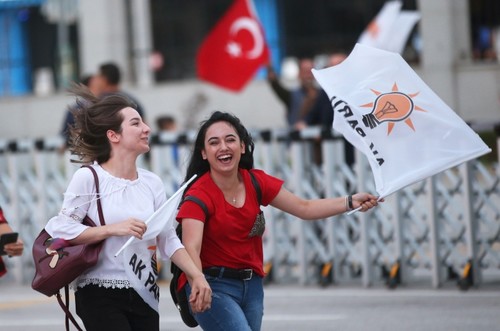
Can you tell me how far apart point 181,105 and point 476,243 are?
65.1ft

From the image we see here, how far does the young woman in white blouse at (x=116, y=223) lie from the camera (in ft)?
19.9

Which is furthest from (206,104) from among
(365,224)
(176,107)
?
(365,224)

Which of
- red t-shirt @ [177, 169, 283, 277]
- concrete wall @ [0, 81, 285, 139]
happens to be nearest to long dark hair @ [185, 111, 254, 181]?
red t-shirt @ [177, 169, 283, 277]

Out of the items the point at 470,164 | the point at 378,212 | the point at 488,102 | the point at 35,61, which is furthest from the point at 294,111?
the point at 35,61

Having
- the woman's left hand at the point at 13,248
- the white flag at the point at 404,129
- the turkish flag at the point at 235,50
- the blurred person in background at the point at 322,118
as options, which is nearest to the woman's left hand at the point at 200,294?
the white flag at the point at 404,129

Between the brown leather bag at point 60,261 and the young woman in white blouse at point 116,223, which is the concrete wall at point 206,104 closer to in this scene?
the young woman in white blouse at point 116,223

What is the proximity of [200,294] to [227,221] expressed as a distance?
0.52m

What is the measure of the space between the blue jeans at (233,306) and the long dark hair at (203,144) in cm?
58

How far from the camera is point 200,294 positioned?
19.6 feet

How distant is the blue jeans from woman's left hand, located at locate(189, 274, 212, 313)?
10.2 inches

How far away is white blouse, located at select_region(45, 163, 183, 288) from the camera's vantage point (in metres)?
6.09

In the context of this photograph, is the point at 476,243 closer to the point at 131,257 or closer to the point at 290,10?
the point at 131,257

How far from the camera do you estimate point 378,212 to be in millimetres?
12047

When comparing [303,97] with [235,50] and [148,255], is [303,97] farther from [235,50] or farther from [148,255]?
[148,255]
